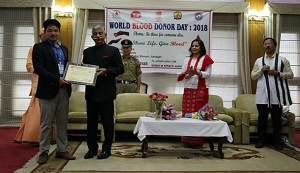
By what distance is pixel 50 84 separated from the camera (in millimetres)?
3357

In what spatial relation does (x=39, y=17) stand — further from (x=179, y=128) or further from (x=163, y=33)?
(x=179, y=128)

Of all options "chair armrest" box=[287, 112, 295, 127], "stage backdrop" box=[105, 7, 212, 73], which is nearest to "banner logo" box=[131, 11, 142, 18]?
"stage backdrop" box=[105, 7, 212, 73]

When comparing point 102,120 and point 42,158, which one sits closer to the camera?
point 42,158

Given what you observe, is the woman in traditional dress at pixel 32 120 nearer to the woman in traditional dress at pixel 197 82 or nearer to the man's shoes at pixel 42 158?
the man's shoes at pixel 42 158

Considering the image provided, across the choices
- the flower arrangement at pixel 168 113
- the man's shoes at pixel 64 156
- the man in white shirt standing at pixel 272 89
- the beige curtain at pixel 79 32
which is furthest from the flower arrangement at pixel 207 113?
the beige curtain at pixel 79 32

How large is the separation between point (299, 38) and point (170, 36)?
8.56ft

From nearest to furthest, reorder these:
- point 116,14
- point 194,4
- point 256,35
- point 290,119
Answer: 1. point 290,119
2. point 116,14
3. point 194,4
4. point 256,35

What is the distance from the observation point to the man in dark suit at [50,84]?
131 inches

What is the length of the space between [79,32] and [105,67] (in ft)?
9.45

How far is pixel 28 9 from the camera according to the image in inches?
251

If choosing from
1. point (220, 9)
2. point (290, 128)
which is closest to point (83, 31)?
point (220, 9)

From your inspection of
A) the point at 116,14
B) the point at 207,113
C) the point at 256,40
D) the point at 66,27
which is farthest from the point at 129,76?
the point at 256,40

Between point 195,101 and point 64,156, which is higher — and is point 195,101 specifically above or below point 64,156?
above

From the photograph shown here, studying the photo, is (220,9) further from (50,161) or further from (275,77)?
(50,161)
